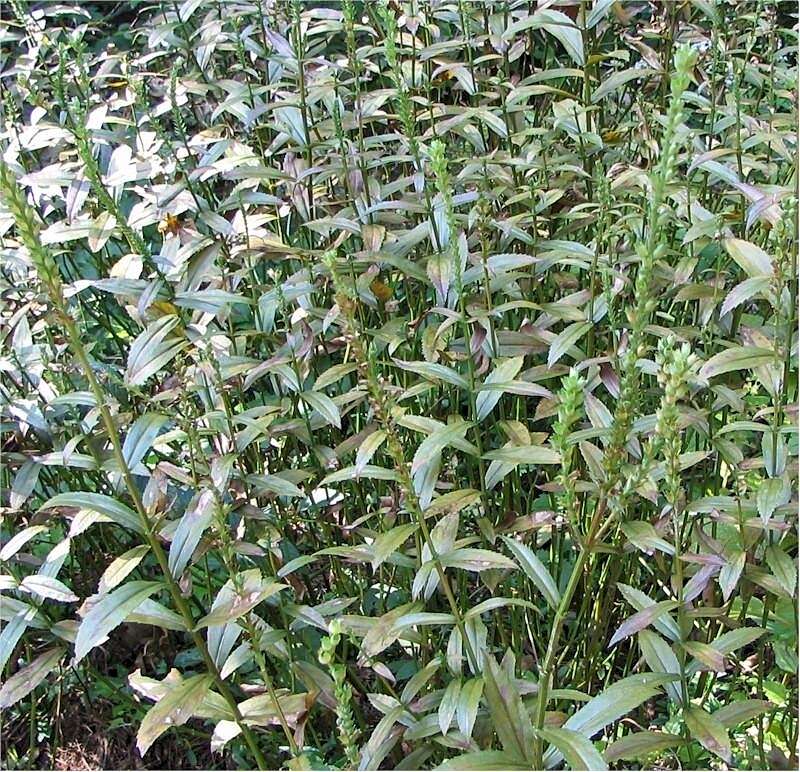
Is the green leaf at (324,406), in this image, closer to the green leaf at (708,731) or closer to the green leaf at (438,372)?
the green leaf at (438,372)

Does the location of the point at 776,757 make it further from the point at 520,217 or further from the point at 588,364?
the point at 520,217

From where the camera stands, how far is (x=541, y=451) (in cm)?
165

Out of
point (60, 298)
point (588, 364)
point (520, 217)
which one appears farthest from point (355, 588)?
point (60, 298)

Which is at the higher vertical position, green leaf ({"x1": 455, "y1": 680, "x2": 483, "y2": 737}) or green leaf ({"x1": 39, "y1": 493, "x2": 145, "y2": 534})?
green leaf ({"x1": 39, "y1": 493, "x2": 145, "y2": 534})

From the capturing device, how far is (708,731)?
1428 mm

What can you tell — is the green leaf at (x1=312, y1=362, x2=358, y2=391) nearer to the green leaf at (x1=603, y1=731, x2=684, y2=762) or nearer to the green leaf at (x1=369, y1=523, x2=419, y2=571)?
the green leaf at (x1=369, y1=523, x2=419, y2=571)

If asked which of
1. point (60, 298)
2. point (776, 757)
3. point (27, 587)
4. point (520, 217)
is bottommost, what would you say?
point (776, 757)

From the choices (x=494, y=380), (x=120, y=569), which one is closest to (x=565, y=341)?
(x=494, y=380)

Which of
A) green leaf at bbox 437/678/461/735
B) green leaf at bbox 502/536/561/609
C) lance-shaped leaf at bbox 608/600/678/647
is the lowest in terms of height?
green leaf at bbox 437/678/461/735

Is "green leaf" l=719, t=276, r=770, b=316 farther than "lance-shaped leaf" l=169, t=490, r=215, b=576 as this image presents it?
Yes

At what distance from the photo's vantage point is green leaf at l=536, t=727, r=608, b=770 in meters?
1.29

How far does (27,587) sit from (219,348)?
66cm

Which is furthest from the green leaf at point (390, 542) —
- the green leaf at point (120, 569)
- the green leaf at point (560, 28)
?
the green leaf at point (560, 28)

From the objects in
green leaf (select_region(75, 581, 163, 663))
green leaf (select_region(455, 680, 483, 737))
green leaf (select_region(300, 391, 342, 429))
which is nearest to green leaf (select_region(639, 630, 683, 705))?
green leaf (select_region(455, 680, 483, 737))
